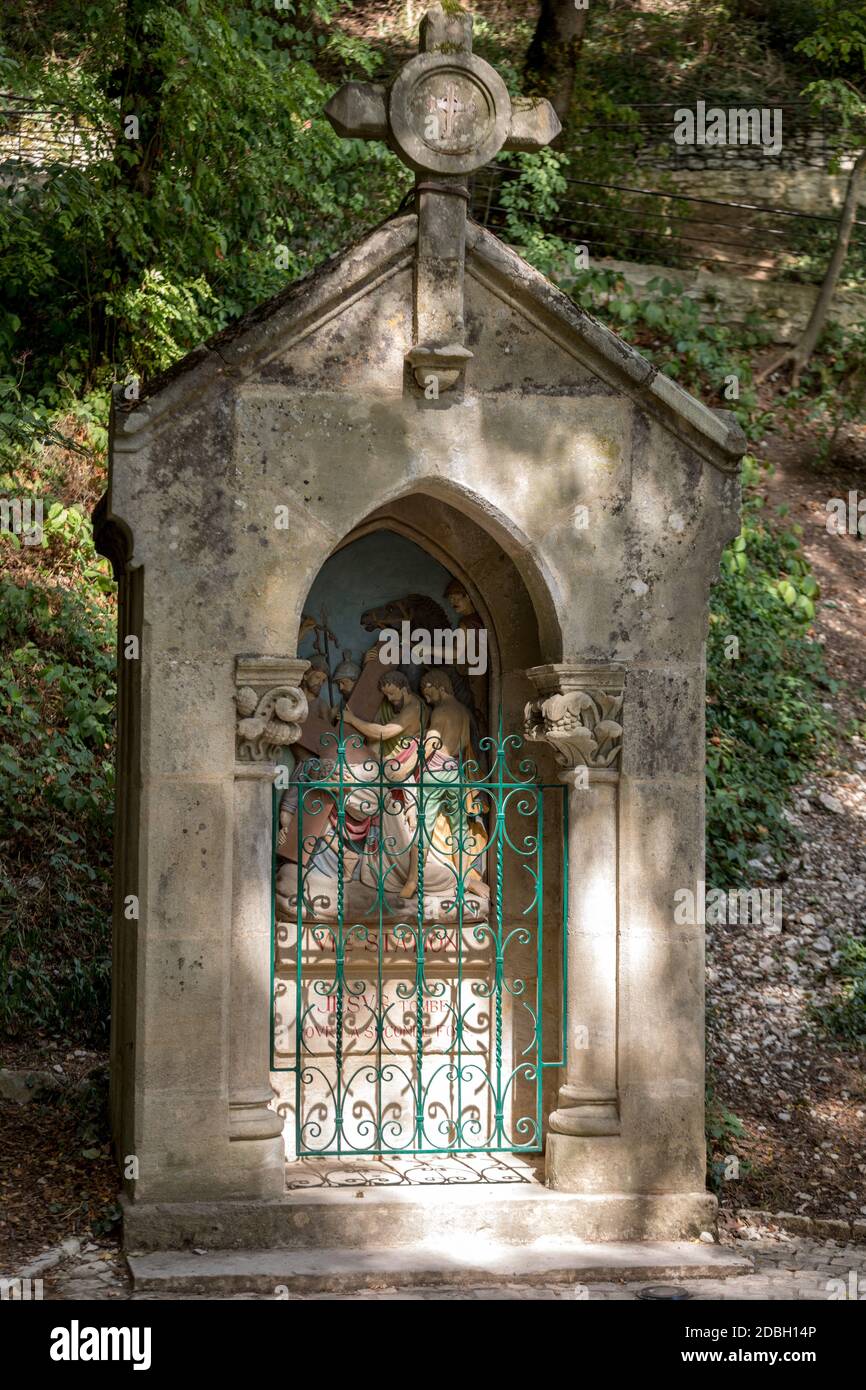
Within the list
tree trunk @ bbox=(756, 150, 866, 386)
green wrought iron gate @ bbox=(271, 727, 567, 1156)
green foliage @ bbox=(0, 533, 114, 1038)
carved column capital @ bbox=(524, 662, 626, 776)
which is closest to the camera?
carved column capital @ bbox=(524, 662, 626, 776)

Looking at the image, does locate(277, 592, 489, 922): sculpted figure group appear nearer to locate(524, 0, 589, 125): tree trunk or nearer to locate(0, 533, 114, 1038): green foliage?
locate(0, 533, 114, 1038): green foliage

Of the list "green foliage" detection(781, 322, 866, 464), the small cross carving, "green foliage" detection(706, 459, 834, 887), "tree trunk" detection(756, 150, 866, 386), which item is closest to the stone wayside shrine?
the small cross carving

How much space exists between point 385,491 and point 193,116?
590 cm

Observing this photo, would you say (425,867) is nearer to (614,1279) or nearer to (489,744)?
(489,744)

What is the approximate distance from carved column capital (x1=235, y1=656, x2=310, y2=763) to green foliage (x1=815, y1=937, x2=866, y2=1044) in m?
4.27

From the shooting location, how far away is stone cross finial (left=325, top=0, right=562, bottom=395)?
5672 millimetres

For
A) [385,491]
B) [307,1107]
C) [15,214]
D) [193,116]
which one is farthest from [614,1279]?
[15,214]

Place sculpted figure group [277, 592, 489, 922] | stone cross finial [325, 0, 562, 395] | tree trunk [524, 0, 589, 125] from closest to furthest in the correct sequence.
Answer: stone cross finial [325, 0, 562, 395] → sculpted figure group [277, 592, 489, 922] → tree trunk [524, 0, 589, 125]

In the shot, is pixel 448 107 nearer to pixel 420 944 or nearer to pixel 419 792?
pixel 419 792

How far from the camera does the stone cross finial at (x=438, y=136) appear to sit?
5672mm

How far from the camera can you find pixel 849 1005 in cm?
841

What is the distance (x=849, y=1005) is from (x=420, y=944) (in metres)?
3.45

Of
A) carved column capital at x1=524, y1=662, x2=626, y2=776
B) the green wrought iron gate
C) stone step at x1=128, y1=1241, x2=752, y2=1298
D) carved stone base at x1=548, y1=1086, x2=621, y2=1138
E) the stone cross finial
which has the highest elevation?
the stone cross finial

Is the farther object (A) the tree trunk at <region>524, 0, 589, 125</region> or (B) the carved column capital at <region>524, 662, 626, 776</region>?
(A) the tree trunk at <region>524, 0, 589, 125</region>
